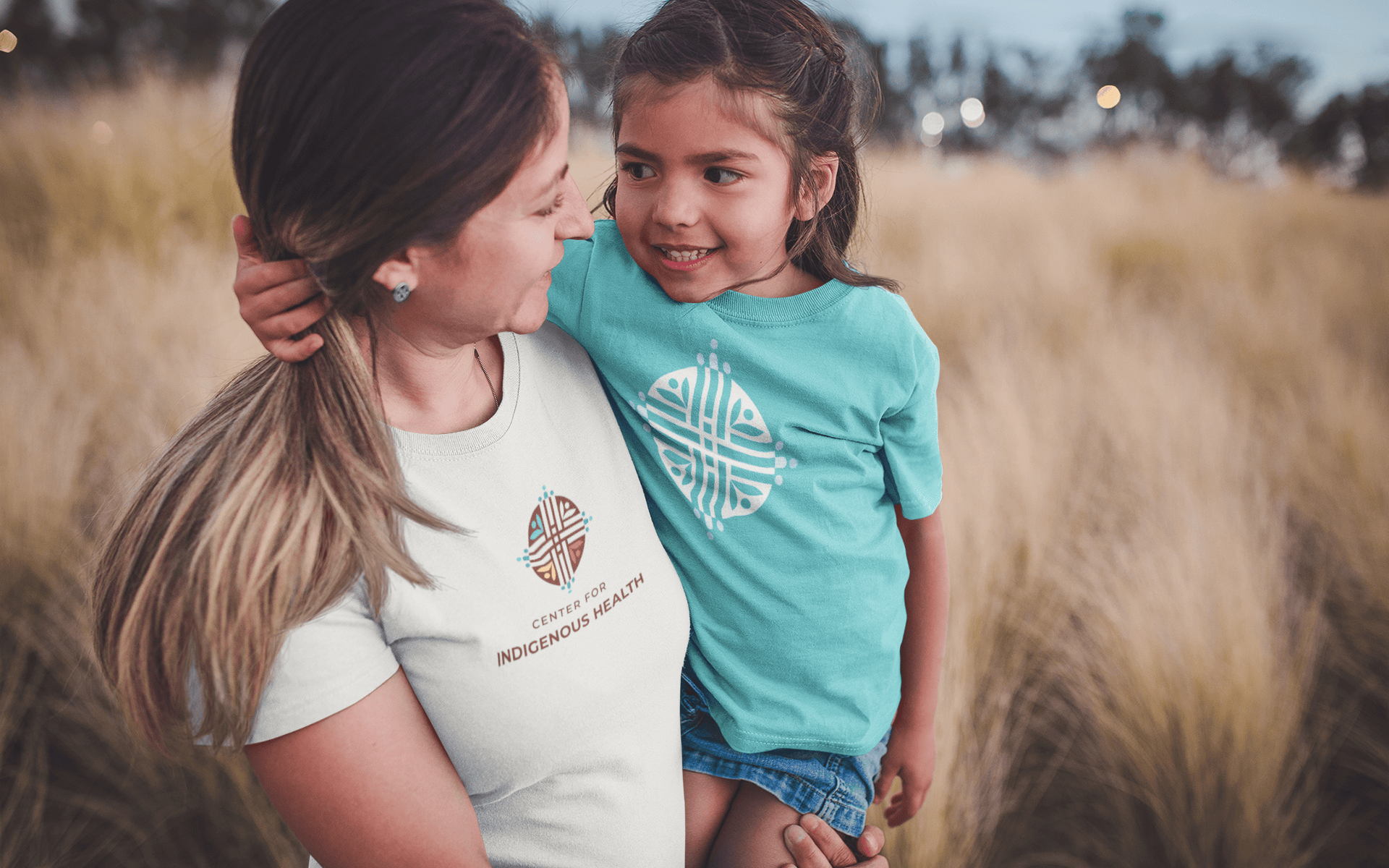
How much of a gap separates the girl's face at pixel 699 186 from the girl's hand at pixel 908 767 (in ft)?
3.13

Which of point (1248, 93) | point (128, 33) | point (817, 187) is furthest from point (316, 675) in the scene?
point (1248, 93)

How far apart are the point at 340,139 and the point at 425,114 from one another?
0.09 meters

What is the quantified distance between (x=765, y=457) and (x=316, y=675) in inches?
28.7

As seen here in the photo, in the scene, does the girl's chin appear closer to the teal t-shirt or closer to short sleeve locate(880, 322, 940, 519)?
the teal t-shirt

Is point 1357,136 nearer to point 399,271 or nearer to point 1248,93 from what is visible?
point 1248,93

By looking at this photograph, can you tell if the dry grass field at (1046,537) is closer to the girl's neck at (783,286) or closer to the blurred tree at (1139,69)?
the girl's neck at (783,286)

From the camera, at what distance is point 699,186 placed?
122cm

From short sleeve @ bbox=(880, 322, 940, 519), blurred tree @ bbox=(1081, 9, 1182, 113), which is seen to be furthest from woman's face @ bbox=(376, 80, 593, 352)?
blurred tree @ bbox=(1081, 9, 1182, 113)

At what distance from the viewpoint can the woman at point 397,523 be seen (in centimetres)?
81

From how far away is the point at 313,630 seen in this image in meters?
0.83

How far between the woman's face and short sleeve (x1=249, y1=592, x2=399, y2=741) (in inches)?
14.1

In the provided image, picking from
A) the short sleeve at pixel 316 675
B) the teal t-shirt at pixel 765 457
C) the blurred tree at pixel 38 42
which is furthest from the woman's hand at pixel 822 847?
the blurred tree at pixel 38 42

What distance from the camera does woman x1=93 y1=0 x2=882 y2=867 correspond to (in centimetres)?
81

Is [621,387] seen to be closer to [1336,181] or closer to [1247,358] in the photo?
[1247,358]
